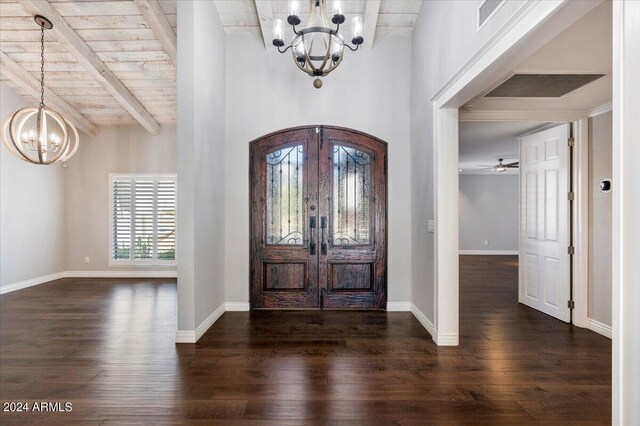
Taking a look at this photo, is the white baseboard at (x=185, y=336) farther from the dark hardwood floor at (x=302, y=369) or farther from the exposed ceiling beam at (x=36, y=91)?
the exposed ceiling beam at (x=36, y=91)

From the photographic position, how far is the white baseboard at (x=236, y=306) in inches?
182

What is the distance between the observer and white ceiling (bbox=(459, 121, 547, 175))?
5312 mm

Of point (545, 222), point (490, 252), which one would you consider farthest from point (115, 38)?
point (490, 252)

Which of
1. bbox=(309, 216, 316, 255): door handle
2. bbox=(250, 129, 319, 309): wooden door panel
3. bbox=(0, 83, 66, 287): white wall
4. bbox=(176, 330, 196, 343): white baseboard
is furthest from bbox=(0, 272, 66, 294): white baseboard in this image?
bbox=(309, 216, 316, 255): door handle

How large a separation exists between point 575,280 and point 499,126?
2.57 m

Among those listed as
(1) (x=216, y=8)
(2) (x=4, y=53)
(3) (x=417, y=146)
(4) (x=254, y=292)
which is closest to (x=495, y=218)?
(3) (x=417, y=146)

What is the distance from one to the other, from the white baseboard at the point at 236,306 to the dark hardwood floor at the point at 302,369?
0.47ft

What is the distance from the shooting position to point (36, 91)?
561 cm

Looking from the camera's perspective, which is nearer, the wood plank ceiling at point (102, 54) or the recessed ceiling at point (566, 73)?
the recessed ceiling at point (566, 73)

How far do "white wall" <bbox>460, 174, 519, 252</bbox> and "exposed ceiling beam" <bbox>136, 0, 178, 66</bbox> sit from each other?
9991mm

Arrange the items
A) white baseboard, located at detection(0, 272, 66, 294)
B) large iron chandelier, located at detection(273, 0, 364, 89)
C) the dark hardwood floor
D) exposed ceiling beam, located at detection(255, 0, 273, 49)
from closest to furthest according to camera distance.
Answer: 1. the dark hardwood floor
2. large iron chandelier, located at detection(273, 0, 364, 89)
3. exposed ceiling beam, located at detection(255, 0, 273, 49)
4. white baseboard, located at detection(0, 272, 66, 294)

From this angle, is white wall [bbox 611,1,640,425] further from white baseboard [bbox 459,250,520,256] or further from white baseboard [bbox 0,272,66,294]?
white baseboard [bbox 459,250,520,256]

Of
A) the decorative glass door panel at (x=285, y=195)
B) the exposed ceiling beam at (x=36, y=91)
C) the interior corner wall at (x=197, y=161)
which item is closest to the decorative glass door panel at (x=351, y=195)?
the decorative glass door panel at (x=285, y=195)

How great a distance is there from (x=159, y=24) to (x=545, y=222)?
225 inches
